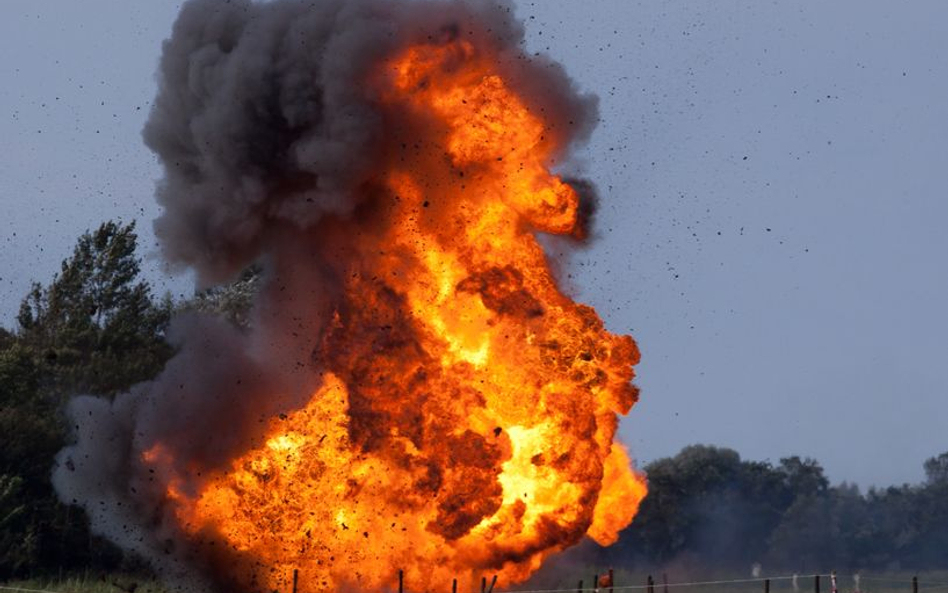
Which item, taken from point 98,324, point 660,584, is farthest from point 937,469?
point 98,324

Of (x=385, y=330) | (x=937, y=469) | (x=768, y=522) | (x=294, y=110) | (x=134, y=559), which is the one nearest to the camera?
(x=385, y=330)

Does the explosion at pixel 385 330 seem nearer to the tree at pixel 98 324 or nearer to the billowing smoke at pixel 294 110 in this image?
the billowing smoke at pixel 294 110

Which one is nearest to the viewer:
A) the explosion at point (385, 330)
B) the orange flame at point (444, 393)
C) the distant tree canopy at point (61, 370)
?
the orange flame at point (444, 393)

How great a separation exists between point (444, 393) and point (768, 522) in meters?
54.4

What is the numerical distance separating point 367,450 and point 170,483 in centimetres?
658

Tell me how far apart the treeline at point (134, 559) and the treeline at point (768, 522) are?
0.10m

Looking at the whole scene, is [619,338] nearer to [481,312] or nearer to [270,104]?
[481,312]

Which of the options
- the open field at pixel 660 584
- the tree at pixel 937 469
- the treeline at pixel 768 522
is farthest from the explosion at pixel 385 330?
the tree at pixel 937 469

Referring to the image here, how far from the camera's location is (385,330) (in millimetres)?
39438

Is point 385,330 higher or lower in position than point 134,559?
higher

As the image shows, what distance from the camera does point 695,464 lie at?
8812 cm

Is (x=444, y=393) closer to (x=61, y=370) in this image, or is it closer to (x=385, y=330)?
(x=385, y=330)

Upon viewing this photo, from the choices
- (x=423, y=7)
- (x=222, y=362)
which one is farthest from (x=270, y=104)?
A: (x=222, y=362)

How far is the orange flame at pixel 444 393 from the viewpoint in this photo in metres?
38.2
